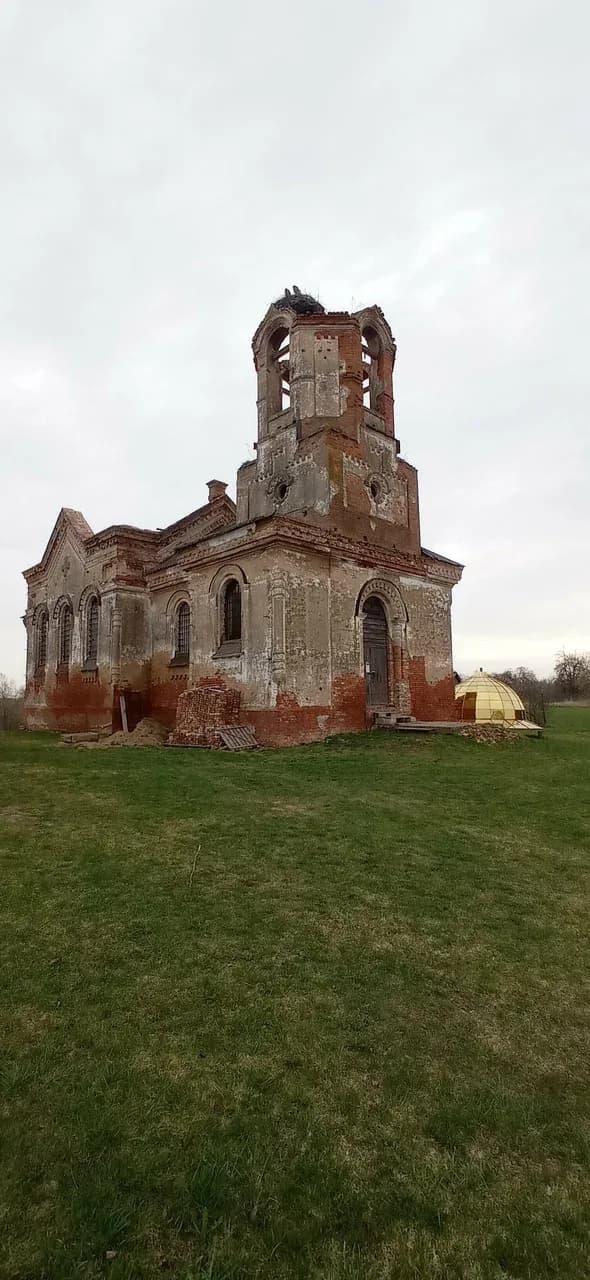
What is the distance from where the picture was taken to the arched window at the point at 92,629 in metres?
23.7

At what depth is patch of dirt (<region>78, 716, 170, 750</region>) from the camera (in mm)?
18406

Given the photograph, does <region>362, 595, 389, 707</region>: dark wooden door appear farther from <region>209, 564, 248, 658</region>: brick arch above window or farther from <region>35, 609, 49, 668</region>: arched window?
<region>35, 609, 49, 668</region>: arched window

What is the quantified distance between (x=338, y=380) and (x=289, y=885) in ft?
55.9

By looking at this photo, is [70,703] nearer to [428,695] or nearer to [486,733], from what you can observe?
[428,695]

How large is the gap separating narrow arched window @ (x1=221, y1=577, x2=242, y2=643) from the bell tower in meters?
2.59

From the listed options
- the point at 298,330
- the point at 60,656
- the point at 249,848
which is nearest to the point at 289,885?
the point at 249,848

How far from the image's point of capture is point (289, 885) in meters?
5.96

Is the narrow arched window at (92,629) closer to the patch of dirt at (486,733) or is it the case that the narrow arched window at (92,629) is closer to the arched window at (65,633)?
the arched window at (65,633)

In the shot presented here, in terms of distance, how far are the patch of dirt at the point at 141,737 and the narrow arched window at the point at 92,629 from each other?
4433mm

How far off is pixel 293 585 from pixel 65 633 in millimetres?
13608

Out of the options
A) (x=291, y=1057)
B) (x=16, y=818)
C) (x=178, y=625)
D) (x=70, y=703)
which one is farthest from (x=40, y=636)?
(x=291, y=1057)

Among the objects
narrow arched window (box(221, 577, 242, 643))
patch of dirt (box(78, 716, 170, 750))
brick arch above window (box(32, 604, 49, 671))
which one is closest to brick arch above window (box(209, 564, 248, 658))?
narrow arched window (box(221, 577, 242, 643))

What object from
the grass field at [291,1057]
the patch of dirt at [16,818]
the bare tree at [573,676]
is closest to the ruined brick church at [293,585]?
the patch of dirt at [16,818]

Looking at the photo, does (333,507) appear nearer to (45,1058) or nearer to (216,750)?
(216,750)
